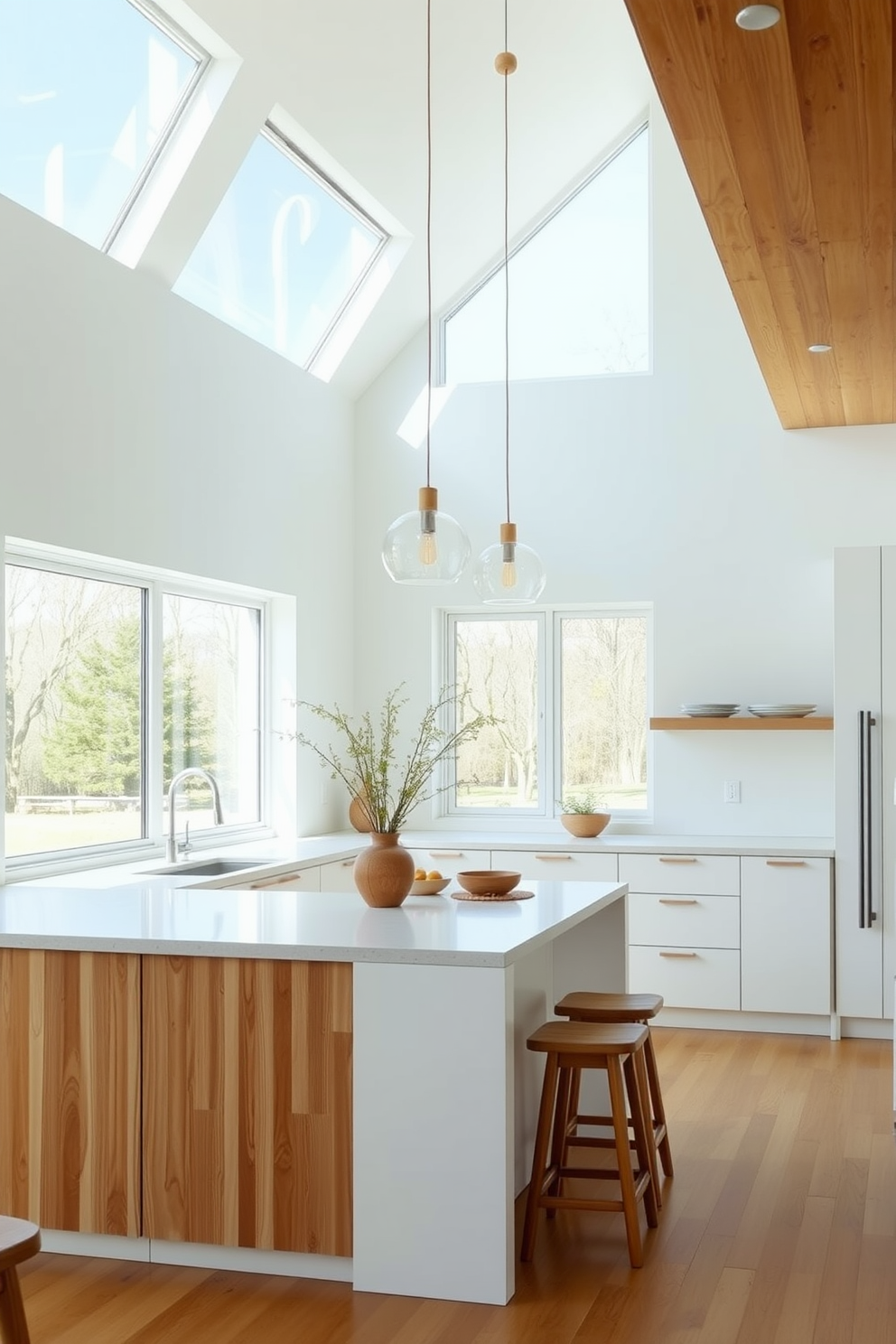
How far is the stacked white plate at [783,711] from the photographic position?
6059mm

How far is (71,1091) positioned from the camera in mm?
3240

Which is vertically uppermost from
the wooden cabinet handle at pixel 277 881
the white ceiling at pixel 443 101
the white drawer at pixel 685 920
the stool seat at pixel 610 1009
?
the white ceiling at pixel 443 101

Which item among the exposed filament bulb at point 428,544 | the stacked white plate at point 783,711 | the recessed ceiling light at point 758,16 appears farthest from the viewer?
the stacked white plate at point 783,711

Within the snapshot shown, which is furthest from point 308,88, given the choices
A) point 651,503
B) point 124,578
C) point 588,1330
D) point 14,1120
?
point 588,1330

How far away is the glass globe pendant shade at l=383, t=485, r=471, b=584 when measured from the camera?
329 cm

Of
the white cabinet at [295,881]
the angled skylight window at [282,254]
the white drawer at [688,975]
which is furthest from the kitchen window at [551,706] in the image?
the angled skylight window at [282,254]

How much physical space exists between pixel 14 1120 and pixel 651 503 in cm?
427

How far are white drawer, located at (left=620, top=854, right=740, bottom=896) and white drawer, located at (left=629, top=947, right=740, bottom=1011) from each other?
248 millimetres

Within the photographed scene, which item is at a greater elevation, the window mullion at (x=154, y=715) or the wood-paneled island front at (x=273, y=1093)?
the window mullion at (x=154, y=715)

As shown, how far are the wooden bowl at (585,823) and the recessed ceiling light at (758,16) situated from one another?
4.15m

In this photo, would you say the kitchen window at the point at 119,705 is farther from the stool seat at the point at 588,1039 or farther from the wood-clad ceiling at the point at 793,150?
the wood-clad ceiling at the point at 793,150

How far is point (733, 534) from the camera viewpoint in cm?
643

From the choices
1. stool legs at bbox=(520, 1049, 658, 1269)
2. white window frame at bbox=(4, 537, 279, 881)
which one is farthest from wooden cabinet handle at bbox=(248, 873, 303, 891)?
stool legs at bbox=(520, 1049, 658, 1269)

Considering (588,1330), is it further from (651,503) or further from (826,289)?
(651,503)
